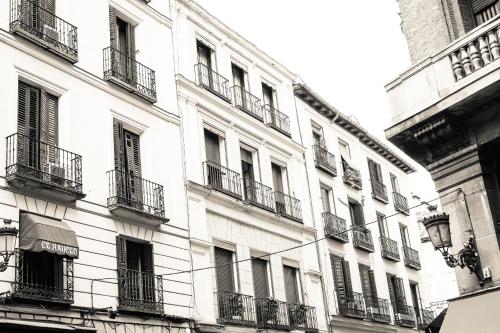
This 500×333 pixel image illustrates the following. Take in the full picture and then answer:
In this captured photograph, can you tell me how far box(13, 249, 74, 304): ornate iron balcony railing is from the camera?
13.9 metres

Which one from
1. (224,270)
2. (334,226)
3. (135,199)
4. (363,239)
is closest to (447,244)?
(135,199)

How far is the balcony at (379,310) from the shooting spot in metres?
28.5

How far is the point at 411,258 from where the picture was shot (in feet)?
114

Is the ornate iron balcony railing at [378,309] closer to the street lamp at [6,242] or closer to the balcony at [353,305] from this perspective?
the balcony at [353,305]

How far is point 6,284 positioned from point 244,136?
1234 cm

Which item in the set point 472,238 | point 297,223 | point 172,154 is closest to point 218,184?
point 172,154

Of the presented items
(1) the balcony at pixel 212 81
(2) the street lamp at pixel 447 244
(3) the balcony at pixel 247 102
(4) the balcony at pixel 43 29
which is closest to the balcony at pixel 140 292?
(4) the balcony at pixel 43 29

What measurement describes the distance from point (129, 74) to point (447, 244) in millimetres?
11701

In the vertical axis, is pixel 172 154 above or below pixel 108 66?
below

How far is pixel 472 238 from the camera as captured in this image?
35.7 ft

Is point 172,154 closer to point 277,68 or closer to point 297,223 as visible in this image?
point 297,223

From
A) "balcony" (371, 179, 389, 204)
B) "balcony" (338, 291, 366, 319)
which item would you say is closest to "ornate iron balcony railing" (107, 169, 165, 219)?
"balcony" (338, 291, 366, 319)

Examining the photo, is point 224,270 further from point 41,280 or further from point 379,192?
point 379,192

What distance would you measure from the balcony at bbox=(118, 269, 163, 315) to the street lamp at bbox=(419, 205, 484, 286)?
845 cm
